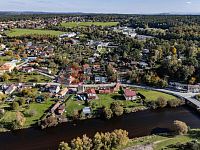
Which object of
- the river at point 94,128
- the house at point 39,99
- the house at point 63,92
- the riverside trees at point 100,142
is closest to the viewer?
the riverside trees at point 100,142

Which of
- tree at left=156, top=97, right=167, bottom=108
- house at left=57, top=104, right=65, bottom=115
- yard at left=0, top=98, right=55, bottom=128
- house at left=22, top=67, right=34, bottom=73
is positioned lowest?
yard at left=0, top=98, right=55, bottom=128

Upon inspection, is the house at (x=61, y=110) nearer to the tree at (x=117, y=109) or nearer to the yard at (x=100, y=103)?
the yard at (x=100, y=103)

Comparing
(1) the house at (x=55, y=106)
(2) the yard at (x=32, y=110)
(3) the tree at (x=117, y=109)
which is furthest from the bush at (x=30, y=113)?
(3) the tree at (x=117, y=109)

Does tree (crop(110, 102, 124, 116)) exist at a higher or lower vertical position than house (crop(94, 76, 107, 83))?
lower

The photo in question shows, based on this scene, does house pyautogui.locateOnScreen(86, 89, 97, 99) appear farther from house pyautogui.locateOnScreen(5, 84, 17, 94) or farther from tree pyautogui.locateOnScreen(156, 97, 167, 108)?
house pyautogui.locateOnScreen(5, 84, 17, 94)

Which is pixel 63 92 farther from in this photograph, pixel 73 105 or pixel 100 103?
pixel 100 103

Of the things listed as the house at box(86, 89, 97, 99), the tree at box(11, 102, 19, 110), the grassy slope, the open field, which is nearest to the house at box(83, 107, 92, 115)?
the house at box(86, 89, 97, 99)

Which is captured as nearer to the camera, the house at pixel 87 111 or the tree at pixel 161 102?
the house at pixel 87 111
